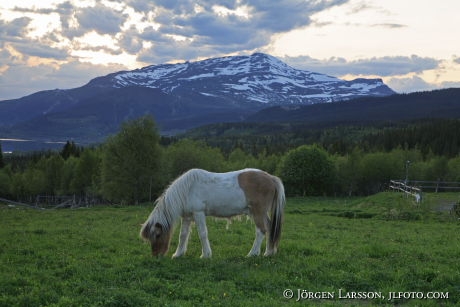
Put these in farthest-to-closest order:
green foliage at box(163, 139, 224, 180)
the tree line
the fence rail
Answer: green foliage at box(163, 139, 224, 180)
the tree line
the fence rail

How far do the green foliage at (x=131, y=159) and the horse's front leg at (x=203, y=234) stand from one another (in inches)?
1736

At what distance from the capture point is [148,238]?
11.4 metres

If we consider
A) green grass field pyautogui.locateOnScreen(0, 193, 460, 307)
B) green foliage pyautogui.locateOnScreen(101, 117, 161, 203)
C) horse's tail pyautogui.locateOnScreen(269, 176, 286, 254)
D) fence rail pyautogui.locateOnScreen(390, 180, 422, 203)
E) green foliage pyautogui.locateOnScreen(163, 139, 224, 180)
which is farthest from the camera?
green foliage pyautogui.locateOnScreen(163, 139, 224, 180)

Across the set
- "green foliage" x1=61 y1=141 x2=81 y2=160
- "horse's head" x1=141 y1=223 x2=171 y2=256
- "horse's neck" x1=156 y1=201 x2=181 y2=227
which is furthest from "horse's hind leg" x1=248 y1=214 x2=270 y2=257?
"green foliage" x1=61 y1=141 x2=81 y2=160

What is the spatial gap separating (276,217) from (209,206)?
1922 mm

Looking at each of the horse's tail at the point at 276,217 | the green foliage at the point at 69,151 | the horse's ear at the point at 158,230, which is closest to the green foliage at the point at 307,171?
the green foliage at the point at 69,151

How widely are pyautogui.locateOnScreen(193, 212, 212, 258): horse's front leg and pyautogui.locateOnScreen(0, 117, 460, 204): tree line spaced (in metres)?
44.1

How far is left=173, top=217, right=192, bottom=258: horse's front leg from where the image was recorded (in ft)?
37.8

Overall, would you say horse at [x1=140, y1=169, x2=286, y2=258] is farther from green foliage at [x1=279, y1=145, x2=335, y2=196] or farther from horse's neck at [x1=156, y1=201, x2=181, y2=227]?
green foliage at [x1=279, y1=145, x2=335, y2=196]

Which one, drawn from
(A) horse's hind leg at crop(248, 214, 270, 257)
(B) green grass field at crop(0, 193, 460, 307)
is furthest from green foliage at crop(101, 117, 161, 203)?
(A) horse's hind leg at crop(248, 214, 270, 257)

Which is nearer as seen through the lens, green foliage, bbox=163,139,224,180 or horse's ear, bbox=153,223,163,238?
horse's ear, bbox=153,223,163,238

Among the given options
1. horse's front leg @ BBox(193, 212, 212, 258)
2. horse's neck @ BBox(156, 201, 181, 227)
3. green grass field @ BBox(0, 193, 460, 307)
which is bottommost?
green grass field @ BBox(0, 193, 460, 307)

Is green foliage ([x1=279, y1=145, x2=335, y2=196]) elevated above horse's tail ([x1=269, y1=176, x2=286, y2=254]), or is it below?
below

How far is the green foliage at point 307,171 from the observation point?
7325cm
